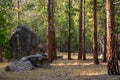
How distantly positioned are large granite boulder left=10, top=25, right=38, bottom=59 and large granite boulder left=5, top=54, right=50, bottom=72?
12931mm

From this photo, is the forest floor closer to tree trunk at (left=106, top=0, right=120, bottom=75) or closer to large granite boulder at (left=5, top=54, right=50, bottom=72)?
tree trunk at (left=106, top=0, right=120, bottom=75)

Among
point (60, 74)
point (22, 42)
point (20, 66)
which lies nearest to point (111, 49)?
point (60, 74)

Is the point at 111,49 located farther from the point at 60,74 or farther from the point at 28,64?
the point at 28,64

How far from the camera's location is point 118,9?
35438 millimetres

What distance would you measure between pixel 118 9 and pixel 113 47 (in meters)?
18.6

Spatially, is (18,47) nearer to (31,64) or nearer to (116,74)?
(31,64)

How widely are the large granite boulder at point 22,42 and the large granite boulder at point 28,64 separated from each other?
12.9 metres

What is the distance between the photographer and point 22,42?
38.5 meters

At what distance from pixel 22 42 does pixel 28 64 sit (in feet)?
49.1

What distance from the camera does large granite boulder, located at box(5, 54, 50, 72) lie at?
22728 millimetres

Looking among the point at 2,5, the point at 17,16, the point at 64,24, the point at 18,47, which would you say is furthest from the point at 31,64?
the point at 64,24

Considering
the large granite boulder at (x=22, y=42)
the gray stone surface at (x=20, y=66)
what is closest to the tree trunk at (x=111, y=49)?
the gray stone surface at (x=20, y=66)

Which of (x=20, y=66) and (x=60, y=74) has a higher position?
(x=60, y=74)

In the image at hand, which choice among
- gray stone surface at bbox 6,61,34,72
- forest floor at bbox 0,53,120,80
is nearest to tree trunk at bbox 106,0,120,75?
forest floor at bbox 0,53,120,80
